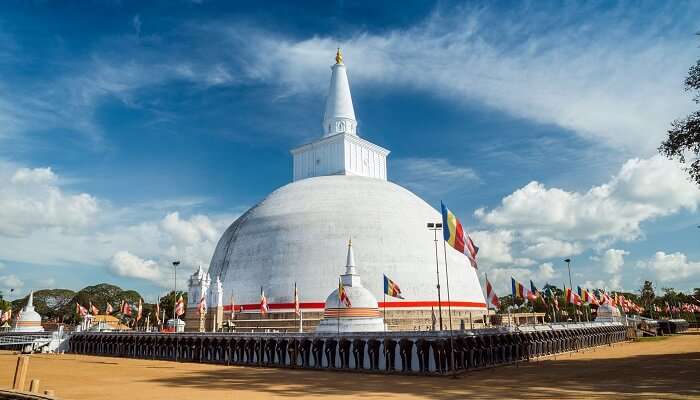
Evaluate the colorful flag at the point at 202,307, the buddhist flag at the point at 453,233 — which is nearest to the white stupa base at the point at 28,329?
the colorful flag at the point at 202,307

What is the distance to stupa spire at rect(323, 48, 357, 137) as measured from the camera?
61500 millimetres

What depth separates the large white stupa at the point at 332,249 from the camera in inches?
1741

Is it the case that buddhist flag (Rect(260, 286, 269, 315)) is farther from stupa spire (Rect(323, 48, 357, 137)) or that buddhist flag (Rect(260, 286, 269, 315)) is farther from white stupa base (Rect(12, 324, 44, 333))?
white stupa base (Rect(12, 324, 44, 333))

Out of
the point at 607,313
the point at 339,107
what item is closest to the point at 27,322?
the point at 339,107

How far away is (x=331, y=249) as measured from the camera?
45500mm

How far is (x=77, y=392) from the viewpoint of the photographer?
22531 mm

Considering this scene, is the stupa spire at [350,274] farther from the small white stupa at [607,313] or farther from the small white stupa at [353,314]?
the small white stupa at [607,313]

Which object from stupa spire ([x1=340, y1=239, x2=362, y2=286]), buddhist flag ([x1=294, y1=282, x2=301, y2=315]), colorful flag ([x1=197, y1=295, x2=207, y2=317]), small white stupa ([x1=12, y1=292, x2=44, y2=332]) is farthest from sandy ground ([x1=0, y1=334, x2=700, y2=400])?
small white stupa ([x1=12, y1=292, x2=44, y2=332])

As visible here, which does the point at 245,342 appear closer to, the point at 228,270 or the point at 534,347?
the point at 228,270

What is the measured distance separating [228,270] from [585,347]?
1361 inches

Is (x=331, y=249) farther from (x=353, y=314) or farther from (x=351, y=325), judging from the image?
(x=351, y=325)

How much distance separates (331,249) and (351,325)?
10.1 metres

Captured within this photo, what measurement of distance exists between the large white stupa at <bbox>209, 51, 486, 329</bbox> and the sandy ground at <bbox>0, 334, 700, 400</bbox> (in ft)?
41.8

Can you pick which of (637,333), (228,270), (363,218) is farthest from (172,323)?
(637,333)
